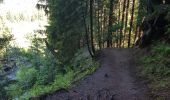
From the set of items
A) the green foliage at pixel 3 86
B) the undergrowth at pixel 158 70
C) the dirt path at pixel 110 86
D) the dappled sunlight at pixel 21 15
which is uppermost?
the undergrowth at pixel 158 70

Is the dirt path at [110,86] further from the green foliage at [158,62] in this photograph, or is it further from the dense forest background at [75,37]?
the dense forest background at [75,37]

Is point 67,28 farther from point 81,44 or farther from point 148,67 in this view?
point 148,67

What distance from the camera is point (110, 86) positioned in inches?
507

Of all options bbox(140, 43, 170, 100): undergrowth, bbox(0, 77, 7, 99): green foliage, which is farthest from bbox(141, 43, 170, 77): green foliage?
bbox(0, 77, 7, 99): green foliage

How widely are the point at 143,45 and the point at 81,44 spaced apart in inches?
403

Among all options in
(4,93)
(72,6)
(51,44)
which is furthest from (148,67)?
(4,93)

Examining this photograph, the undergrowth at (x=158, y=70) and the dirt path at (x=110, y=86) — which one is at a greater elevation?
the undergrowth at (x=158, y=70)

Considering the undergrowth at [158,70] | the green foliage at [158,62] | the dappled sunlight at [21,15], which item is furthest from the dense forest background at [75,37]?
the dappled sunlight at [21,15]

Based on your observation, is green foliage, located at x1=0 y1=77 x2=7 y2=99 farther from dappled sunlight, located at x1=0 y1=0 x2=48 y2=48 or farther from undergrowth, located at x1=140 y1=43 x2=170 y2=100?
dappled sunlight, located at x1=0 y1=0 x2=48 y2=48

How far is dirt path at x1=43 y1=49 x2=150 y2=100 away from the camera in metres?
11.5

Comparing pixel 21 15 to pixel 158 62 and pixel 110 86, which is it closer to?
pixel 158 62

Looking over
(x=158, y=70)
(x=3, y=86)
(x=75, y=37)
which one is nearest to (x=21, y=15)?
(x=3, y=86)

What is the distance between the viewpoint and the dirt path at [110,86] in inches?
453

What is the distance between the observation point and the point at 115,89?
12297 millimetres
